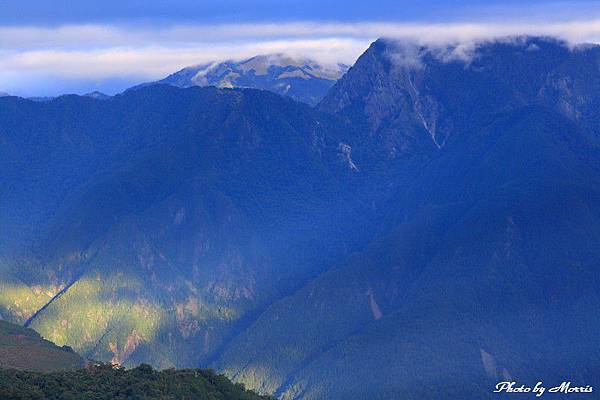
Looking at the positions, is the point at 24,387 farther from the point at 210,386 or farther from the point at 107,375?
the point at 210,386

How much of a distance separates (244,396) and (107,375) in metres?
18.4

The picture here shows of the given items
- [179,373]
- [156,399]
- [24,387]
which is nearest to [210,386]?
[179,373]

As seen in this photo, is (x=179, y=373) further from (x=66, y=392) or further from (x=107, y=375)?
(x=66, y=392)

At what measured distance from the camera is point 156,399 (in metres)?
147

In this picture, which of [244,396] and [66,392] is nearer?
[66,392]

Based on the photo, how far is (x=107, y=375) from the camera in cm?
15838

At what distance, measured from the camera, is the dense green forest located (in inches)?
5630

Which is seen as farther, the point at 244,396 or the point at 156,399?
the point at 244,396

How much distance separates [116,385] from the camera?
502 feet

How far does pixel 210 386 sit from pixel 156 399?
1855 cm

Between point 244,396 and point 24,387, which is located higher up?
point 24,387

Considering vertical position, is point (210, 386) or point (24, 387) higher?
point (24, 387)

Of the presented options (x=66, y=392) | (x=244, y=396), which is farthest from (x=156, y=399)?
(x=244, y=396)

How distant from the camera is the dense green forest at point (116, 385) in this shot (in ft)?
469
